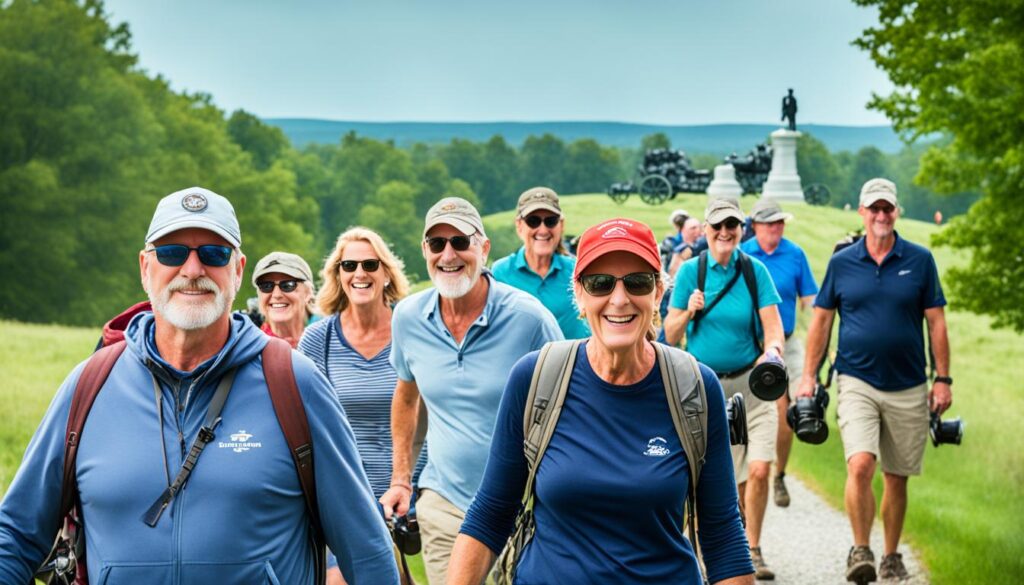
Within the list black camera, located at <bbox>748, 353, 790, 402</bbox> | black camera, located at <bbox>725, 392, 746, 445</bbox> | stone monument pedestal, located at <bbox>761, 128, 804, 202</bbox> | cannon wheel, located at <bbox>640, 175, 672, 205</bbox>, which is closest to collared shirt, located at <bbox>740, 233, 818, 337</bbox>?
black camera, located at <bbox>748, 353, 790, 402</bbox>

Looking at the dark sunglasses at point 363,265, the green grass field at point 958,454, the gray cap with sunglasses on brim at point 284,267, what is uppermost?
the dark sunglasses at point 363,265

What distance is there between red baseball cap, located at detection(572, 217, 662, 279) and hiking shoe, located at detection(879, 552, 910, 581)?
5599mm

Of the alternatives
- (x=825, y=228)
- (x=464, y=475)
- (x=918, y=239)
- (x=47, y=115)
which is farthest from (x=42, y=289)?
(x=464, y=475)

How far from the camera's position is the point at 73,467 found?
355 cm

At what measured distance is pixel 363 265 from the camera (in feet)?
→ 23.9

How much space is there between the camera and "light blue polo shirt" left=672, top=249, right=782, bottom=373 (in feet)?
28.1

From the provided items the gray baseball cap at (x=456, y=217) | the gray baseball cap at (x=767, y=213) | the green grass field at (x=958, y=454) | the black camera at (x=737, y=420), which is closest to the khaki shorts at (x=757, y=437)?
the green grass field at (x=958, y=454)

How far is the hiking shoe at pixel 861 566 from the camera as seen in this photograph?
8.45 metres

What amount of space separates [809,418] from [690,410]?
205 inches

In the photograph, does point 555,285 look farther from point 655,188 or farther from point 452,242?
point 655,188

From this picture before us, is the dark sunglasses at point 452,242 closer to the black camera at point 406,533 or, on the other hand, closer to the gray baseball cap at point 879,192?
A: the black camera at point 406,533

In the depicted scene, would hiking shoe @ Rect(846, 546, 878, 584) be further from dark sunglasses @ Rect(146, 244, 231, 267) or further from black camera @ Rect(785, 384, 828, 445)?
dark sunglasses @ Rect(146, 244, 231, 267)

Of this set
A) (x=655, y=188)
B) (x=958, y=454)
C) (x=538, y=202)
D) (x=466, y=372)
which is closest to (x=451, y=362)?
(x=466, y=372)

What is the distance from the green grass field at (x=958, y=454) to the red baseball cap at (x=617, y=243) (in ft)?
19.0
